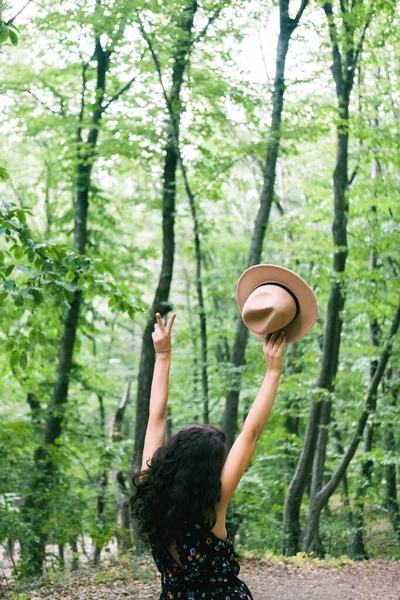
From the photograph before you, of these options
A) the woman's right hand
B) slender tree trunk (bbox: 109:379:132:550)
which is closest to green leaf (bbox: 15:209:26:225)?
the woman's right hand

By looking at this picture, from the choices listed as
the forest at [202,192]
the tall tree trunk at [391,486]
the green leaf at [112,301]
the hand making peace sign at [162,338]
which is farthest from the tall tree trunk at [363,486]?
the hand making peace sign at [162,338]

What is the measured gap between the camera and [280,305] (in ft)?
9.96

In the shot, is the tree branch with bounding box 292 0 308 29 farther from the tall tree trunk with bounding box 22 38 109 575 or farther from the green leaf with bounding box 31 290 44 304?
the green leaf with bounding box 31 290 44 304

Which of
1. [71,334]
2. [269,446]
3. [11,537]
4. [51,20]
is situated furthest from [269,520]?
[51,20]

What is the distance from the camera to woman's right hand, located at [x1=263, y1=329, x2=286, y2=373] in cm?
291

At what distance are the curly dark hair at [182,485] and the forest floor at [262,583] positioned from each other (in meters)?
5.14

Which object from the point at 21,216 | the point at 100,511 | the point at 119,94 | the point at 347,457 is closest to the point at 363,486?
the point at 347,457

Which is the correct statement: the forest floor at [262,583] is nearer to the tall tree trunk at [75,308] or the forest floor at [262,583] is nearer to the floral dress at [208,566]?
the tall tree trunk at [75,308]

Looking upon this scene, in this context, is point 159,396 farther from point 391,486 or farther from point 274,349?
point 391,486

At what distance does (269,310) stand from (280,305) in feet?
0.18

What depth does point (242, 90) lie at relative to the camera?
1174 centimetres

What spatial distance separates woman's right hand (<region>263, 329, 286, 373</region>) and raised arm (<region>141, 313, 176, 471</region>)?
51cm

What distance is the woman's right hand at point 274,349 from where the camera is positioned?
114 inches

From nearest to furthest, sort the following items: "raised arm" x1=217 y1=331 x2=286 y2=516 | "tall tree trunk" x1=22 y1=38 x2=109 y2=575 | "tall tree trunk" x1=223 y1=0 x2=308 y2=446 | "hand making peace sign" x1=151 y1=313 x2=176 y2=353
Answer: "raised arm" x1=217 y1=331 x2=286 y2=516 < "hand making peace sign" x1=151 y1=313 x2=176 y2=353 < "tall tree trunk" x1=223 y1=0 x2=308 y2=446 < "tall tree trunk" x1=22 y1=38 x2=109 y2=575
